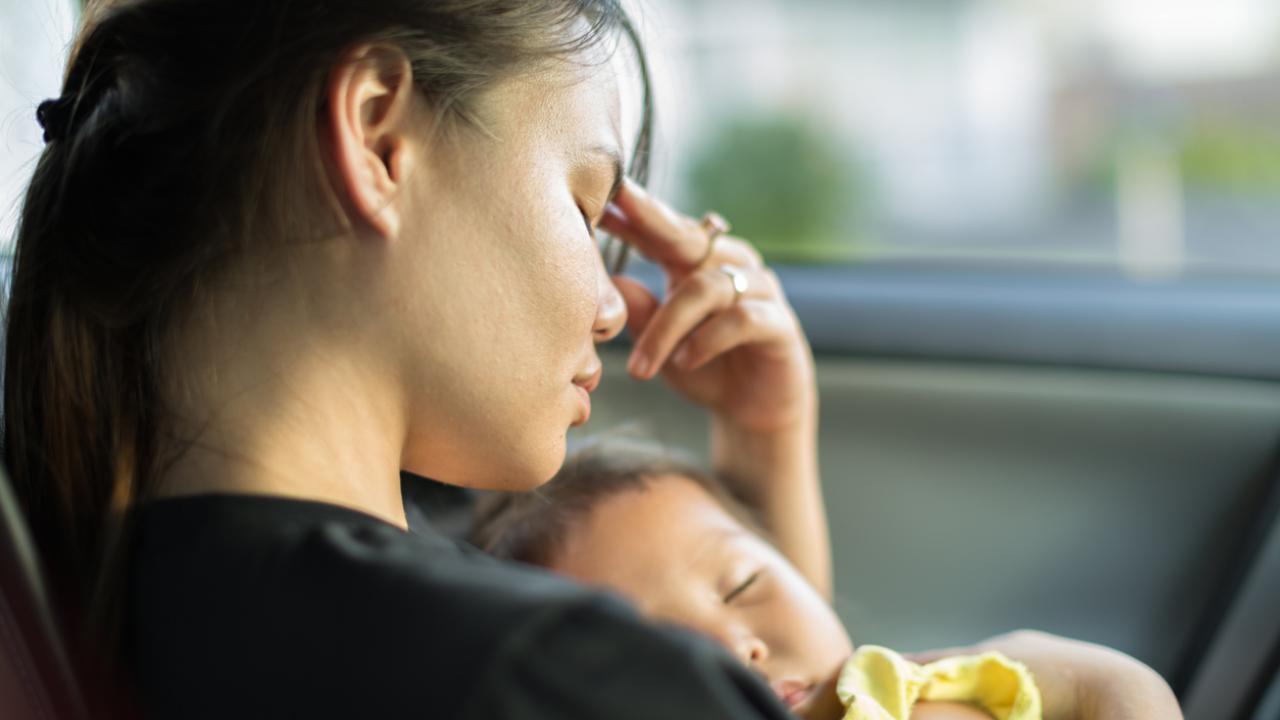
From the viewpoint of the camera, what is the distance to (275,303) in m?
0.74

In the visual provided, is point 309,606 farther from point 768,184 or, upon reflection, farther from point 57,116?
point 768,184

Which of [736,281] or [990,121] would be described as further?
[990,121]

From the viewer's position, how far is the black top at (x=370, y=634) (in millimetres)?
551

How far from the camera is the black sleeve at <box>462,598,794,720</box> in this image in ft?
1.78

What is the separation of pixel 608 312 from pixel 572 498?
0.33 meters

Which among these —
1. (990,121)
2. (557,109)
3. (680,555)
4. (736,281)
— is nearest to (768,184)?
(990,121)

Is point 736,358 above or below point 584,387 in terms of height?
below

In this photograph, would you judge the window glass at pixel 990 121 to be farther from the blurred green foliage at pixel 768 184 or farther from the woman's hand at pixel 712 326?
the woman's hand at pixel 712 326

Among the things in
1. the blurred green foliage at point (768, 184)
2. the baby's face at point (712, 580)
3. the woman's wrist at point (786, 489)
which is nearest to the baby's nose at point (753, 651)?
the baby's face at point (712, 580)

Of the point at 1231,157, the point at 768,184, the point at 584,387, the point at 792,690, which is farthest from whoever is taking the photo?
the point at 1231,157

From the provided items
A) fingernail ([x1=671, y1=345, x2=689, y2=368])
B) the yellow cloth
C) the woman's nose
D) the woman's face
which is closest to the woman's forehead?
the woman's face

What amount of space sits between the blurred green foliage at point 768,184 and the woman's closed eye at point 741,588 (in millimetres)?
3634

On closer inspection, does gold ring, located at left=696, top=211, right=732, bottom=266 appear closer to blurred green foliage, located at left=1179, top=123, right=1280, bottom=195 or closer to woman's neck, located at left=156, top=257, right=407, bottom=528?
woman's neck, located at left=156, top=257, right=407, bottom=528

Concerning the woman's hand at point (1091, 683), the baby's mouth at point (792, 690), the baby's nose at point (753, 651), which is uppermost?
the woman's hand at point (1091, 683)
